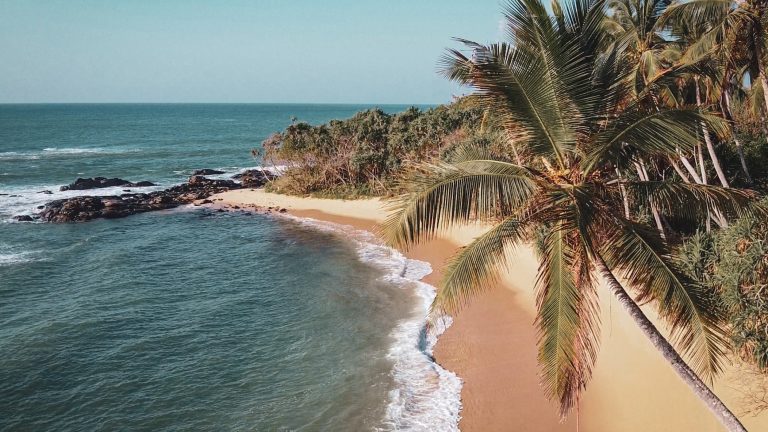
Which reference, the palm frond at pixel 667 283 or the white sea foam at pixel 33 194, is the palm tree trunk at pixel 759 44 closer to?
the palm frond at pixel 667 283

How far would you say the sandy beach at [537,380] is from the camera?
10.2m

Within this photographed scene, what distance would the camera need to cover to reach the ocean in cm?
1192

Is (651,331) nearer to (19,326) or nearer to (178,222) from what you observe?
(19,326)

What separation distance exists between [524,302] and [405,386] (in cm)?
640

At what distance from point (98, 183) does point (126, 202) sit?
29.7 feet

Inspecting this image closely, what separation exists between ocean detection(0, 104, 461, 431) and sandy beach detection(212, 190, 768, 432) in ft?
2.41

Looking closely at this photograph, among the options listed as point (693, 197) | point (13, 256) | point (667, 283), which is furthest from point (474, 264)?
point (13, 256)

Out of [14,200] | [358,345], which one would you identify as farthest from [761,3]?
[14,200]

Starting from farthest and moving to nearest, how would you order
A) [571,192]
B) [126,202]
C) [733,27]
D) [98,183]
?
1. [98,183]
2. [126,202]
3. [733,27]
4. [571,192]

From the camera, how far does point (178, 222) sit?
1289 inches

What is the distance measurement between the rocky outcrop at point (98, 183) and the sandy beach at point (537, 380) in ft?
122

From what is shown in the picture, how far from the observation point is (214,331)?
16328mm

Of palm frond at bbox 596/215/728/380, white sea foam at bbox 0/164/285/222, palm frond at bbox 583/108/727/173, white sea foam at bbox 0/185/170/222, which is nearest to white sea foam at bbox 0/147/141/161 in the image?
white sea foam at bbox 0/164/285/222

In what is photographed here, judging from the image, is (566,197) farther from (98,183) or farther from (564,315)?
(98,183)
